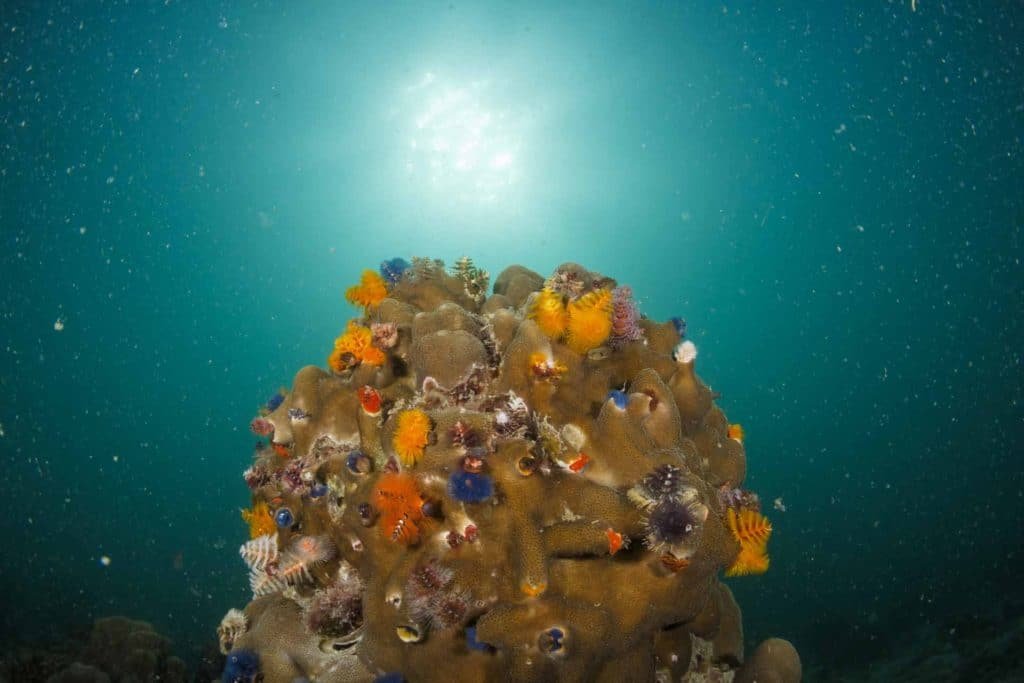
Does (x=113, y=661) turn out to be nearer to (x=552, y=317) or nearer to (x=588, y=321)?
(x=552, y=317)

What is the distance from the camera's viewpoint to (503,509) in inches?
140

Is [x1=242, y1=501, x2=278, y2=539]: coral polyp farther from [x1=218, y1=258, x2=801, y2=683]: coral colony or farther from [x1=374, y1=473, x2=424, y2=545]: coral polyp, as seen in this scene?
[x1=374, y1=473, x2=424, y2=545]: coral polyp

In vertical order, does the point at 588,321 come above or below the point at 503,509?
above

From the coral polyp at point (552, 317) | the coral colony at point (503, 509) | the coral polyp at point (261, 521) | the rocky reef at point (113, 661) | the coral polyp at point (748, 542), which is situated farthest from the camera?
the rocky reef at point (113, 661)

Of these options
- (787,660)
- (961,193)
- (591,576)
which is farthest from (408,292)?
(961,193)

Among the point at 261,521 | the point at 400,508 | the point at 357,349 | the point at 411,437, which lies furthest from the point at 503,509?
the point at 261,521

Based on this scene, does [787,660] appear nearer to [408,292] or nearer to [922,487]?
[408,292]

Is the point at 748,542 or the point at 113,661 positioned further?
the point at 113,661

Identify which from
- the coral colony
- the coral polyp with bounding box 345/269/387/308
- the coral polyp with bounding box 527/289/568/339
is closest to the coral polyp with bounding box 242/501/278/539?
the coral colony

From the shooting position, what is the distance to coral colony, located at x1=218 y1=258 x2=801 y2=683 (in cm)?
353

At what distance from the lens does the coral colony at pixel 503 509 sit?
3.53 m

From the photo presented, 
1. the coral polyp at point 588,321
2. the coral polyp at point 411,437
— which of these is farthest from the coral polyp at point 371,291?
the coral polyp at point 588,321

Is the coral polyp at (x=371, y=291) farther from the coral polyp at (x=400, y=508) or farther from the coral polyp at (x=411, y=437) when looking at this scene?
the coral polyp at (x=400, y=508)

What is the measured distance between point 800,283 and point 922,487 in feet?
189
